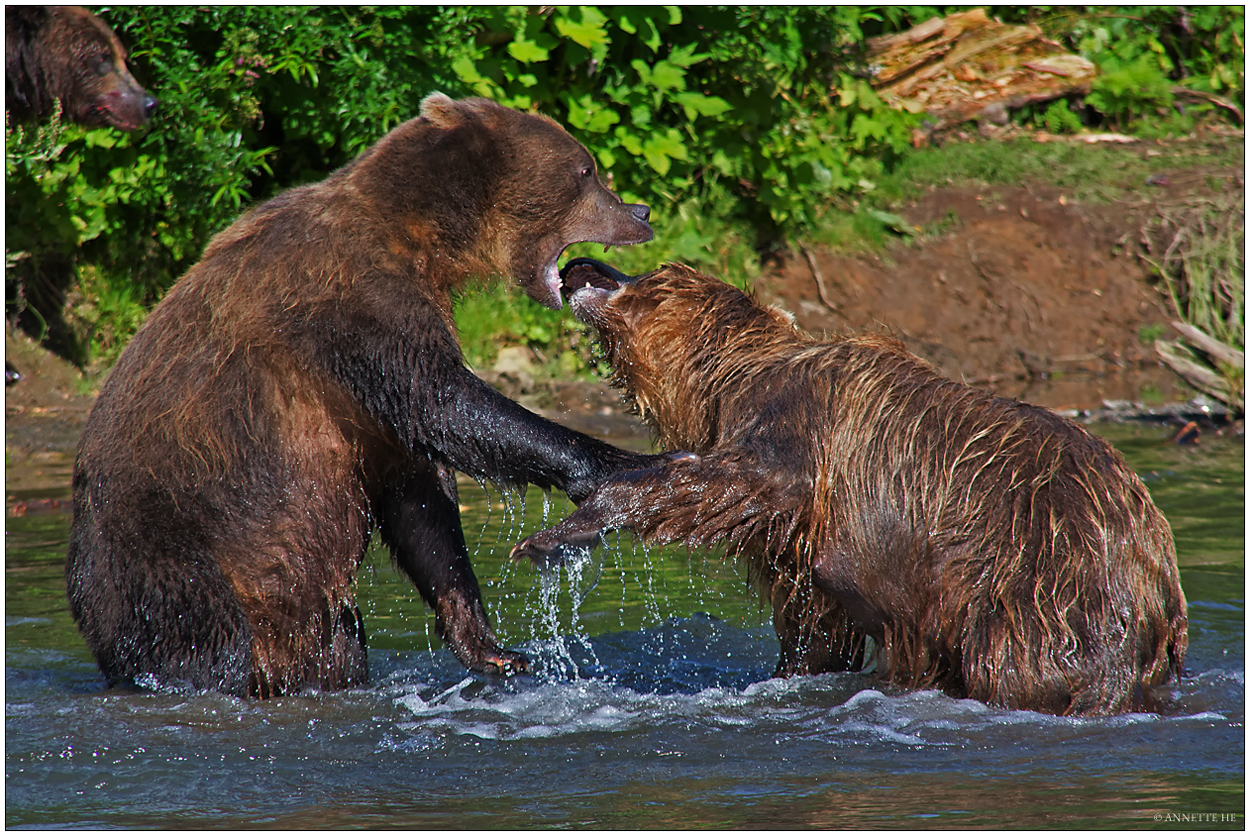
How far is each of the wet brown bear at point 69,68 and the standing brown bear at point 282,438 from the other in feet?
3.94

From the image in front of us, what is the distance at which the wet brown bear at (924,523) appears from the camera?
417 centimetres

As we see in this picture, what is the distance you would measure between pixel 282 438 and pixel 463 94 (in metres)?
5.68

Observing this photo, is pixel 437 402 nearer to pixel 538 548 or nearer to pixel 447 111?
pixel 538 548

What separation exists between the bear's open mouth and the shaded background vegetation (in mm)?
4188

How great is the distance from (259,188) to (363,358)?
6738mm

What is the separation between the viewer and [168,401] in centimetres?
465

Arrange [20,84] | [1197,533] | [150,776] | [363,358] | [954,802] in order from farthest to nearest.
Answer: [1197,533], [20,84], [363,358], [150,776], [954,802]

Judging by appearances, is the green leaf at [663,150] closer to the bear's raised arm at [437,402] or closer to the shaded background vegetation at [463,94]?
the shaded background vegetation at [463,94]

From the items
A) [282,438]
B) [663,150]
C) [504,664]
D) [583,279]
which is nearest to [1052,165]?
[663,150]

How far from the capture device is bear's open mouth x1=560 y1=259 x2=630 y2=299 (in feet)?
16.9

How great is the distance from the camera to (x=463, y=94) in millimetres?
9836

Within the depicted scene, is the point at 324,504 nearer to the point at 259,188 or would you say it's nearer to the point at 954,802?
the point at 954,802

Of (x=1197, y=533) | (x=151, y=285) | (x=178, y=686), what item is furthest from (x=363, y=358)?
(x=151, y=285)

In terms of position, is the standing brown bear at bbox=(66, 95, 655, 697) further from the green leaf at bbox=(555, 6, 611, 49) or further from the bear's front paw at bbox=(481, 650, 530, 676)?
the green leaf at bbox=(555, 6, 611, 49)
